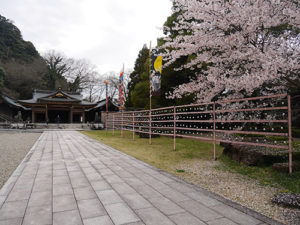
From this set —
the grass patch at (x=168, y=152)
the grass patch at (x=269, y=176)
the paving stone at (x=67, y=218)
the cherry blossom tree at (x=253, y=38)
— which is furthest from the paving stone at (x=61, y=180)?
the cherry blossom tree at (x=253, y=38)

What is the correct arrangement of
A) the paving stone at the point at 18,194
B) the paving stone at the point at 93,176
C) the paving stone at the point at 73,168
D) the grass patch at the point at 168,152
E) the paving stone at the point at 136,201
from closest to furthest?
the paving stone at the point at 136,201 < the paving stone at the point at 18,194 < the paving stone at the point at 93,176 < the paving stone at the point at 73,168 < the grass patch at the point at 168,152

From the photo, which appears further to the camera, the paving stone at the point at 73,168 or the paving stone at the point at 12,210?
the paving stone at the point at 73,168

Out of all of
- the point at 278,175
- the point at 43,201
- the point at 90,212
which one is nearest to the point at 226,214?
the point at 90,212

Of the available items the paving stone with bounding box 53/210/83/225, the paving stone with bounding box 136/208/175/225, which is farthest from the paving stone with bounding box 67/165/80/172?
the paving stone with bounding box 136/208/175/225

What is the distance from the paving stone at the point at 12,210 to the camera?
2.08 m

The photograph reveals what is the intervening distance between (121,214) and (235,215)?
1248 millimetres

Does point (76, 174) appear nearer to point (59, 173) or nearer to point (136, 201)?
point (59, 173)

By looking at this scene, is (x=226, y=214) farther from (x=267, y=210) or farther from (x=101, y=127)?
(x=101, y=127)

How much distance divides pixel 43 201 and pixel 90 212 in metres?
0.75

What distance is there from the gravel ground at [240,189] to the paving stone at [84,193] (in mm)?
1701

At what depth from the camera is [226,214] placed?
215 centimetres

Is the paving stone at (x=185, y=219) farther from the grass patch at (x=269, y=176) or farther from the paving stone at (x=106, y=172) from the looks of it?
the paving stone at (x=106, y=172)

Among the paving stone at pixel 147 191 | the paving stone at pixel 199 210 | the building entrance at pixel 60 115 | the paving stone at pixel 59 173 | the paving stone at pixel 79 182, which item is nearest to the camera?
the paving stone at pixel 199 210

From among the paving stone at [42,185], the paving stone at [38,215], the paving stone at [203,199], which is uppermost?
the paving stone at [38,215]
